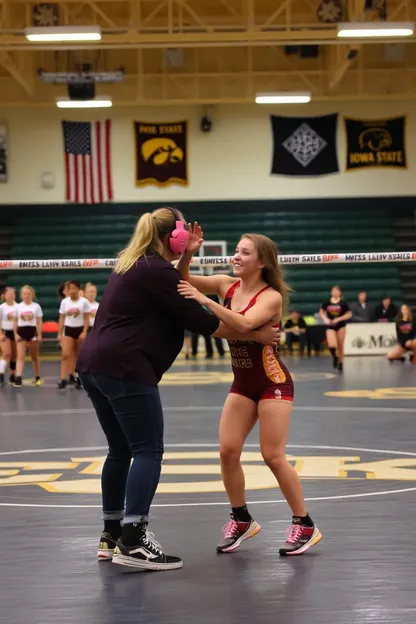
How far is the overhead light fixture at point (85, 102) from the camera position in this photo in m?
30.7

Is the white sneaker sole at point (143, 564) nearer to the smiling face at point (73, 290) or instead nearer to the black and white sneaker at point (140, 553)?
the black and white sneaker at point (140, 553)

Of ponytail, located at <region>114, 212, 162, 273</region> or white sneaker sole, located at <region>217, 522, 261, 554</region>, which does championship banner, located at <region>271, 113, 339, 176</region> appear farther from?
ponytail, located at <region>114, 212, 162, 273</region>

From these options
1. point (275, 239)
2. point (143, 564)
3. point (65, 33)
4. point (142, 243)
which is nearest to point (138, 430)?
point (143, 564)

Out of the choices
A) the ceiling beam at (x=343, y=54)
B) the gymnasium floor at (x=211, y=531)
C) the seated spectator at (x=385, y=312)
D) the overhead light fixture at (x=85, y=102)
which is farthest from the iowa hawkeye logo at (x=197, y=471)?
the overhead light fixture at (x=85, y=102)

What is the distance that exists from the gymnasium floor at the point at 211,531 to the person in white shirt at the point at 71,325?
5.09 metres

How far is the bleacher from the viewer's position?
3322 centimetres

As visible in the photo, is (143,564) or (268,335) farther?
(268,335)

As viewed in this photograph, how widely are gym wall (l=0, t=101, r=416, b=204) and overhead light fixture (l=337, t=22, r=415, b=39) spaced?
938cm

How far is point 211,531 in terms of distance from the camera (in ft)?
22.6

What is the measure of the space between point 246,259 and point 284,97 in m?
25.0

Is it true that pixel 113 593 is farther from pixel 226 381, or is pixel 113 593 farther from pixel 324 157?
pixel 324 157

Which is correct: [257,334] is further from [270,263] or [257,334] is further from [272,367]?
[270,263]

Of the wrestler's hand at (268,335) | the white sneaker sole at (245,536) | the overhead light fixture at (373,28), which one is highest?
the overhead light fixture at (373,28)

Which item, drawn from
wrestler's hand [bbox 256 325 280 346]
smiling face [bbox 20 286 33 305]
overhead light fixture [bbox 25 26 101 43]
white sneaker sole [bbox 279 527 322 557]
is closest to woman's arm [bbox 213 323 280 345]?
wrestler's hand [bbox 256 325 280 346]
